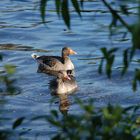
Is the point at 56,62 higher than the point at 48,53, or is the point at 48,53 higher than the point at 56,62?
the point at 48,53

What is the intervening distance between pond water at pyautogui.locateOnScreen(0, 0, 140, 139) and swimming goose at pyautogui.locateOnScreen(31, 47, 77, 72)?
0.20 meters

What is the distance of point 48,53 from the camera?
50.5 ft

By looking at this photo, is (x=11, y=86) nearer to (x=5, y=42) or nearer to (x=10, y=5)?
(x=5, y=42)

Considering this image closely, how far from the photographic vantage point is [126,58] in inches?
150

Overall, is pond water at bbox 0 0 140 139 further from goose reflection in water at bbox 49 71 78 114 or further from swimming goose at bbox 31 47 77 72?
swimming goose at bbox 31 47 77 72

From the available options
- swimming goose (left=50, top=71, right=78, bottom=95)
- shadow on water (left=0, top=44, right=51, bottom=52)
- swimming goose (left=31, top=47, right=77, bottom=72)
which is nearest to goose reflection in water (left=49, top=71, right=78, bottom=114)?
swimming goose (left=50, top=71, right=78, bottom=95)

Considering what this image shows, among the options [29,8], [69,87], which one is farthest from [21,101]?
A: [29,8]

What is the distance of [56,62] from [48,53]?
1.11 ft

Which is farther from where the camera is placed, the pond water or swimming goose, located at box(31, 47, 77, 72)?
swimming goose, located at box(31, 47, 77, 72)

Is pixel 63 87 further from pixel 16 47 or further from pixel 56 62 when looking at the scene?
pixel 16 47

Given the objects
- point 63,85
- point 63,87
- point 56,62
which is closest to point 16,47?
point 56,62

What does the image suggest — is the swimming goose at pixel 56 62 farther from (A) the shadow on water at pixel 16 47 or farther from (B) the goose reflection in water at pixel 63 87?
(A) the shadow on water at pixel 16 47

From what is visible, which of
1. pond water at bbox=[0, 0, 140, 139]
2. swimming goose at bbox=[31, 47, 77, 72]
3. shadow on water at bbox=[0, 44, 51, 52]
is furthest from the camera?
shadow on water at bbox=[0, 44, 51, 52]

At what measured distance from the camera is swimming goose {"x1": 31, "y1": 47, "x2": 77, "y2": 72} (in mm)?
14250
